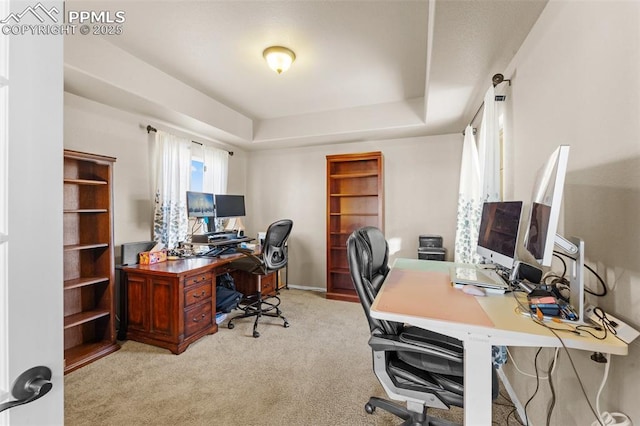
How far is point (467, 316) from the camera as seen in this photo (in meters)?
1.11

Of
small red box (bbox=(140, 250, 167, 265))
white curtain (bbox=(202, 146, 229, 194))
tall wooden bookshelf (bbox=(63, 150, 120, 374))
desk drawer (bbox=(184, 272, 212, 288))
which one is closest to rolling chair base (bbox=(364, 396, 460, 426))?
desk drawer (bbox=(184, 272, 212, 288))

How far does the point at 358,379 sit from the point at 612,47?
90.6 inches

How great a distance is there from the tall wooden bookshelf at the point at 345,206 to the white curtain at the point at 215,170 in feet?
5.23

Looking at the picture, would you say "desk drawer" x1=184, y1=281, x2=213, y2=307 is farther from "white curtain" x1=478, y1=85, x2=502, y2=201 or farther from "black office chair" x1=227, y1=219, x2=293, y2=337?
"white curtain" x1=478, y1=85, x2=502, y2=201

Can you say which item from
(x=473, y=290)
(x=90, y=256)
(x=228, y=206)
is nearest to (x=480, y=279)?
(x=473, y=290)

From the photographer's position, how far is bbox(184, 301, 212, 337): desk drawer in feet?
8.31

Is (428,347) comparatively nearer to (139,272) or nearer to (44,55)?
(44,55)

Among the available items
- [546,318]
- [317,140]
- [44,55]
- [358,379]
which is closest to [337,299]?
[358,379]

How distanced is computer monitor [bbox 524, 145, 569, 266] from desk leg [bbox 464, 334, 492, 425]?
1.24 feet

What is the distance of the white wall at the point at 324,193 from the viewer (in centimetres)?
382

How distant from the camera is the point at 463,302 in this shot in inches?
50.7

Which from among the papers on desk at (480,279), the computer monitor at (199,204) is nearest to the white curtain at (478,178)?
the papers on desk at (480,279)

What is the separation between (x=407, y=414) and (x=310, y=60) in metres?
2.83

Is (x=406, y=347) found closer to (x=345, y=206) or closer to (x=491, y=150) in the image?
(x=491, y=150)
